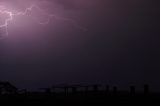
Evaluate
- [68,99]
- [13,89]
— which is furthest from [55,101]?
[13,89]

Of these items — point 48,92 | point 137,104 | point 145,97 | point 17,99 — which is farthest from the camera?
point 48,92

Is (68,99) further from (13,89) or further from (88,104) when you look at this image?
(13,89)

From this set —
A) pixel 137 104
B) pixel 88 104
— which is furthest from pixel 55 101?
pixel 137 104

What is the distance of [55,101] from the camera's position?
33188mm

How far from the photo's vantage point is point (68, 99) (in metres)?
33.3

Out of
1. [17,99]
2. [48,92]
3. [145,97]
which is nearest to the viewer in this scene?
[145,97]

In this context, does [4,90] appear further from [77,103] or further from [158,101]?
[158,101]

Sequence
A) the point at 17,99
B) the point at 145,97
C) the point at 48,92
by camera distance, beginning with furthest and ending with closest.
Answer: the point at 48,92, the point at 17,99, the point at 145,97

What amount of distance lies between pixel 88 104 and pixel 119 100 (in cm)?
226

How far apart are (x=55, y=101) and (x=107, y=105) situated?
4752mm

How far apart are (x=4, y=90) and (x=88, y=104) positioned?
15.2m

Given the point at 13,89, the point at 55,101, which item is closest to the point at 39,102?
the point at 55,101

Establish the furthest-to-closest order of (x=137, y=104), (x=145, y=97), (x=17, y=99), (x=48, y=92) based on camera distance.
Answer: (x=48, y=92)
(x=17, y=99)
(x=145, y=97)
(x=137, y=104)

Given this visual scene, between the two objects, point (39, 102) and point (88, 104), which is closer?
point (88, 104)
